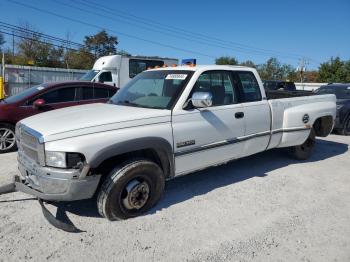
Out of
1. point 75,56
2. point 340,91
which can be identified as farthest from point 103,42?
point 340,91

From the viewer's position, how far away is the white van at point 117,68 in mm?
16081

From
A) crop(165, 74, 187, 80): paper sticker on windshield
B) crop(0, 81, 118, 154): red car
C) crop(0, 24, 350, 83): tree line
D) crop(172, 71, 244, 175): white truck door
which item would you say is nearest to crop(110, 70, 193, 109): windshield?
crop(165, 74, 187, 80): paper sticker on windshield

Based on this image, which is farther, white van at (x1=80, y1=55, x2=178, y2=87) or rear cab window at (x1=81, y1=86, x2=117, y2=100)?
white van at (x1=80, y1=55, x2=178, y2=87)

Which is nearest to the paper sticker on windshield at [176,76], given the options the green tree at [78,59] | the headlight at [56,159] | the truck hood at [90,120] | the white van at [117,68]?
the truck hood at [90,120]

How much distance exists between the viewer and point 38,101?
6926 millimetres

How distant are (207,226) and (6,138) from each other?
510 centimetres

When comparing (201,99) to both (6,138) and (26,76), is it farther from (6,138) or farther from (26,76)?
(26,76)

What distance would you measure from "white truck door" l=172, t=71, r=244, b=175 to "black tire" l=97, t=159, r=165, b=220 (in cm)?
41

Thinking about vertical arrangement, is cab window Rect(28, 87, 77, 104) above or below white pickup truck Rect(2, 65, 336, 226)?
above

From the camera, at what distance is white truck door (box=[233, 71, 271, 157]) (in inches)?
203

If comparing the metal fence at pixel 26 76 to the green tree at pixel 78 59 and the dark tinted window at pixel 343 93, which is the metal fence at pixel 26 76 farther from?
the green tree at pixel 78 59

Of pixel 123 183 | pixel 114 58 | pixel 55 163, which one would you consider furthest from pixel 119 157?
pixel 114 58

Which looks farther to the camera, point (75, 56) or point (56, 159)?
point (75, 56)

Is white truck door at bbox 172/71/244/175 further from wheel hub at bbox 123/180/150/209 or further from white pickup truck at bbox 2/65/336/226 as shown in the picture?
wheel hub at bbox 123/180/150/209
